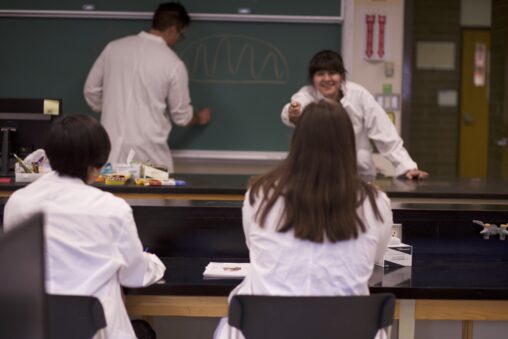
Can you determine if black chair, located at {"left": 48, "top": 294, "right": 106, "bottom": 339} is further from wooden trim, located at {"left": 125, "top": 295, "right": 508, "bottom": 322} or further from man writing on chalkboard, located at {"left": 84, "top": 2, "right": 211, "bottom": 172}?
man writing on chalkboard, located at {"left": 84, "top": 2, "right": 211, "bottom": 172}

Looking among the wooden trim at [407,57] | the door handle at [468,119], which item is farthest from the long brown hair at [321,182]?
the door handle at [468,119]

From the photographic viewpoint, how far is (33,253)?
0.83 meters

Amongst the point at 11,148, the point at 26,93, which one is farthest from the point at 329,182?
the point at 26,93

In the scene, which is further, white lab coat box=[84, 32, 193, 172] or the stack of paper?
white lab coat box=[84, 32, 193, 172]

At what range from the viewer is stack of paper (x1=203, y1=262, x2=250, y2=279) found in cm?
217

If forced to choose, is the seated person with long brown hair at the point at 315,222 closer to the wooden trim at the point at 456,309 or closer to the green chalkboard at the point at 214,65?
the wooden trim at the point at 456,309

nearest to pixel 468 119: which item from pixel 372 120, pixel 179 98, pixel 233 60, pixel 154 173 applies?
pixel 233 60

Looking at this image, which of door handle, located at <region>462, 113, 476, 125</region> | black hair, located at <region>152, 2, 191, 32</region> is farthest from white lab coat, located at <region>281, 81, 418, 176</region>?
door handle, located at <region>462, 113, 476, 125</region>

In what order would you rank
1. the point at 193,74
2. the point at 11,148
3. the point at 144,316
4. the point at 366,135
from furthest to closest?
the point at 193,74 → the point at 366,135 → the point at 11,148 → the point at 144,316

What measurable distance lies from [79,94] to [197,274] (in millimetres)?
3008

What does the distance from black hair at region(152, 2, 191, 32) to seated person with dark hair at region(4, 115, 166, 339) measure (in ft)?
8.97

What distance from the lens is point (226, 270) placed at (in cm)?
223

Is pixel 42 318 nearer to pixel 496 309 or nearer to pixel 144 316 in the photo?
pixel 144 316

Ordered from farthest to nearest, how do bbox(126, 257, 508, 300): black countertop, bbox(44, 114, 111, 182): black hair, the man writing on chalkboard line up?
the man writing on chalkboard
bbox(126, 257, 508, 300): black countertop
bbox(44, 114, 111, 182): black hair
